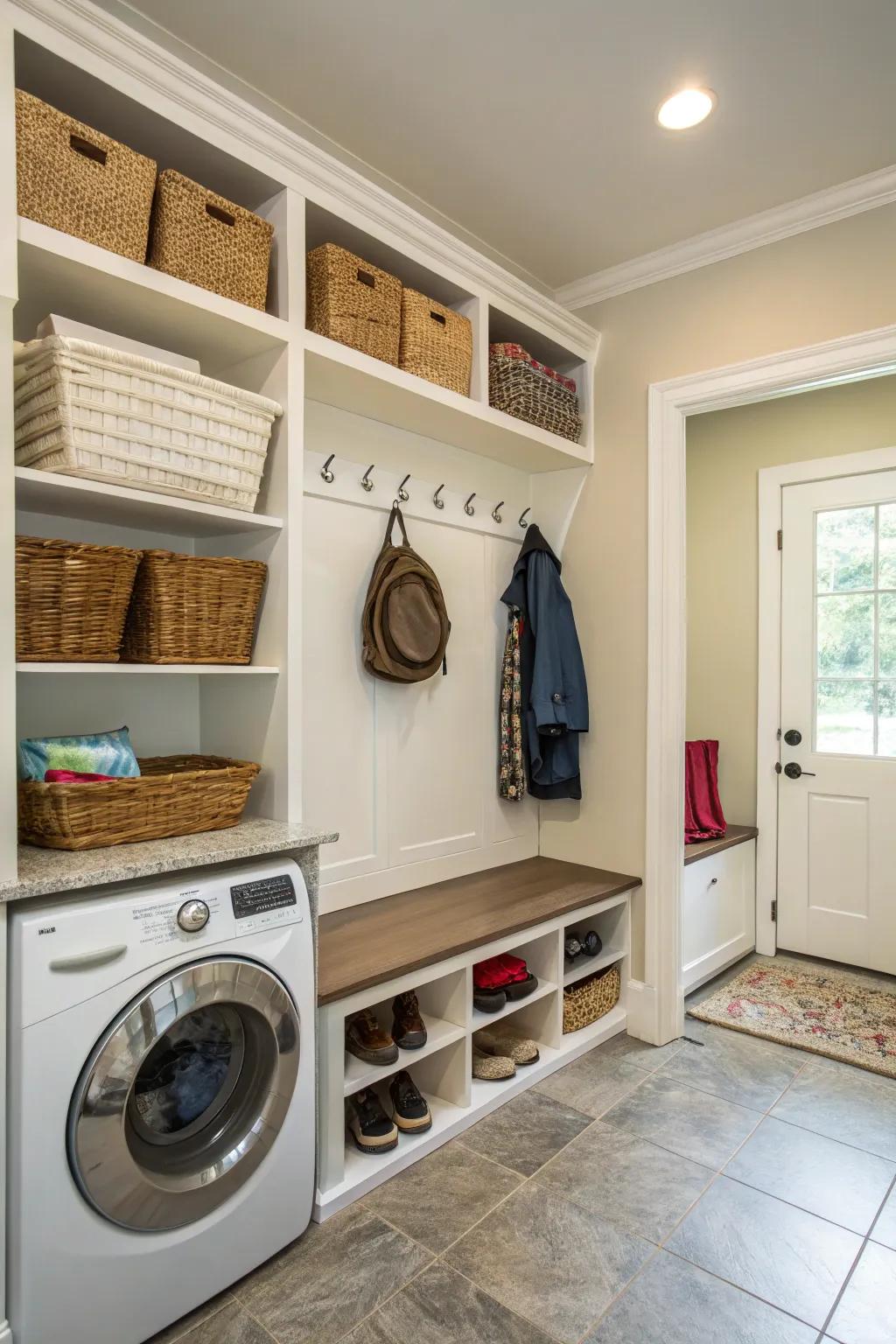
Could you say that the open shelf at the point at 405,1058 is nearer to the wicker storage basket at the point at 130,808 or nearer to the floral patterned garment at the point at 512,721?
the wicker storage basket at the point at 130,808

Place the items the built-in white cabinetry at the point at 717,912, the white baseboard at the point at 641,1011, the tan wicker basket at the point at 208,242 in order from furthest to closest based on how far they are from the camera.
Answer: the built-in white cabinetry at the point at 717,912 → the white baseboard at the point at 641,1011 → the tan wicker basket at the point at 208,242

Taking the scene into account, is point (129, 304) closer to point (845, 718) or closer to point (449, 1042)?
point (449, 1042)

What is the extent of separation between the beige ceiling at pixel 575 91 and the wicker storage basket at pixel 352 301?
39cm

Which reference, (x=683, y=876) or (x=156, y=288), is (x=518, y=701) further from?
(x=156, y=288)

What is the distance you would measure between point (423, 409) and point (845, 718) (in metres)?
2.32

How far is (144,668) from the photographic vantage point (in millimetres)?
1697

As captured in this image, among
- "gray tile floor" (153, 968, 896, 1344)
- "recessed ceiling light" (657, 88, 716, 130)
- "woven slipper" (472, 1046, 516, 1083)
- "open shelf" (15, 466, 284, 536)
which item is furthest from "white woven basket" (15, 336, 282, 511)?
"woven slipper" (472, 1046, 516, 1083)

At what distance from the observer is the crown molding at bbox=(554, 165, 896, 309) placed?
93.8 inches

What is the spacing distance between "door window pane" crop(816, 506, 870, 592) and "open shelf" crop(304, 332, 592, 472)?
50.2 inches

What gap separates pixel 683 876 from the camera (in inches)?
121

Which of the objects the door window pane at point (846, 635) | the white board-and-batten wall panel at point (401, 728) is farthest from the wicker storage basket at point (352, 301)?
the door window pane at point (846, 635)

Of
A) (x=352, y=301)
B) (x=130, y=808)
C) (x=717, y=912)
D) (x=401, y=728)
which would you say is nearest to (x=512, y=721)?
(x=401, y=728)

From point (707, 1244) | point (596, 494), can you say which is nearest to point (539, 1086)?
point (707, 1244)

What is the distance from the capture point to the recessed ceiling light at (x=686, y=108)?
6.65 feet
